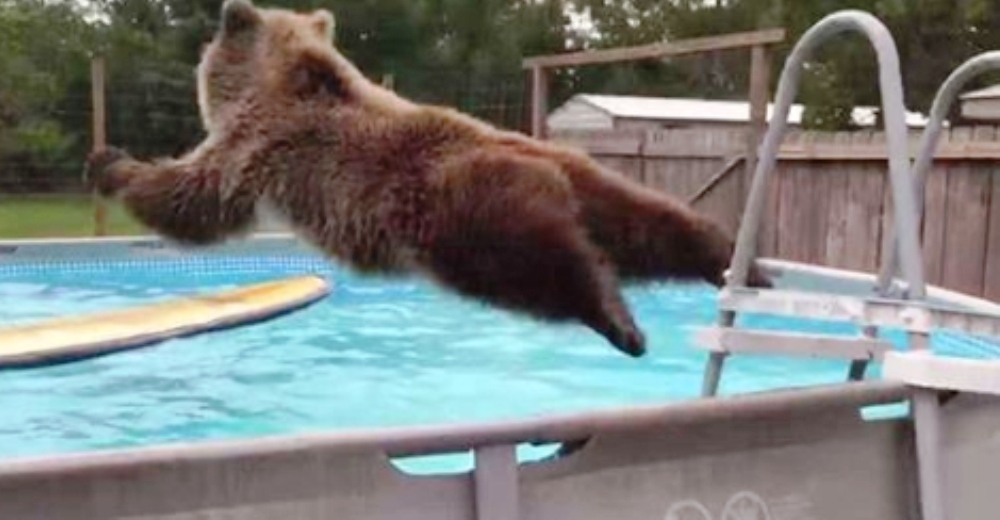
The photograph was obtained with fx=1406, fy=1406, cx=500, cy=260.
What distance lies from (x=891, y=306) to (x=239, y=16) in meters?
1.48

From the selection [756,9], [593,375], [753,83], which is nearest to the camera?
[593,375]

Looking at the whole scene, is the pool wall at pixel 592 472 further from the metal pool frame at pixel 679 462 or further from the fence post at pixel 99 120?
the fence post at pixel 99 120

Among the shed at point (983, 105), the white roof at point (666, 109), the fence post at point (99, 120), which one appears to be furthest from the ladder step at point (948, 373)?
the white roof at point (666, 109)

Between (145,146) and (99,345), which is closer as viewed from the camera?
(99,345)

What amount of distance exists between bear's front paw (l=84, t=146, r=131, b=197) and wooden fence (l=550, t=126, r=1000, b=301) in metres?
3.22

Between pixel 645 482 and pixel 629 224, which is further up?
pixel 629 224

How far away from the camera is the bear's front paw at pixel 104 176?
304 centimetres

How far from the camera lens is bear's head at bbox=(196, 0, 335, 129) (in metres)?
2.97

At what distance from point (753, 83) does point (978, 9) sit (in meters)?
4.60

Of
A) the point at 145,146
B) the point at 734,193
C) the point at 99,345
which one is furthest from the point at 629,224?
the point at 145,146

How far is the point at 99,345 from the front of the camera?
18.8ft

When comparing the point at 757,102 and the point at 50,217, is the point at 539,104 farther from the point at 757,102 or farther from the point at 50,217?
the point at 50,217

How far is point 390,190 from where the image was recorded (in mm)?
2910

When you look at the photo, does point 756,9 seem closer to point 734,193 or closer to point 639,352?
point 734,193
